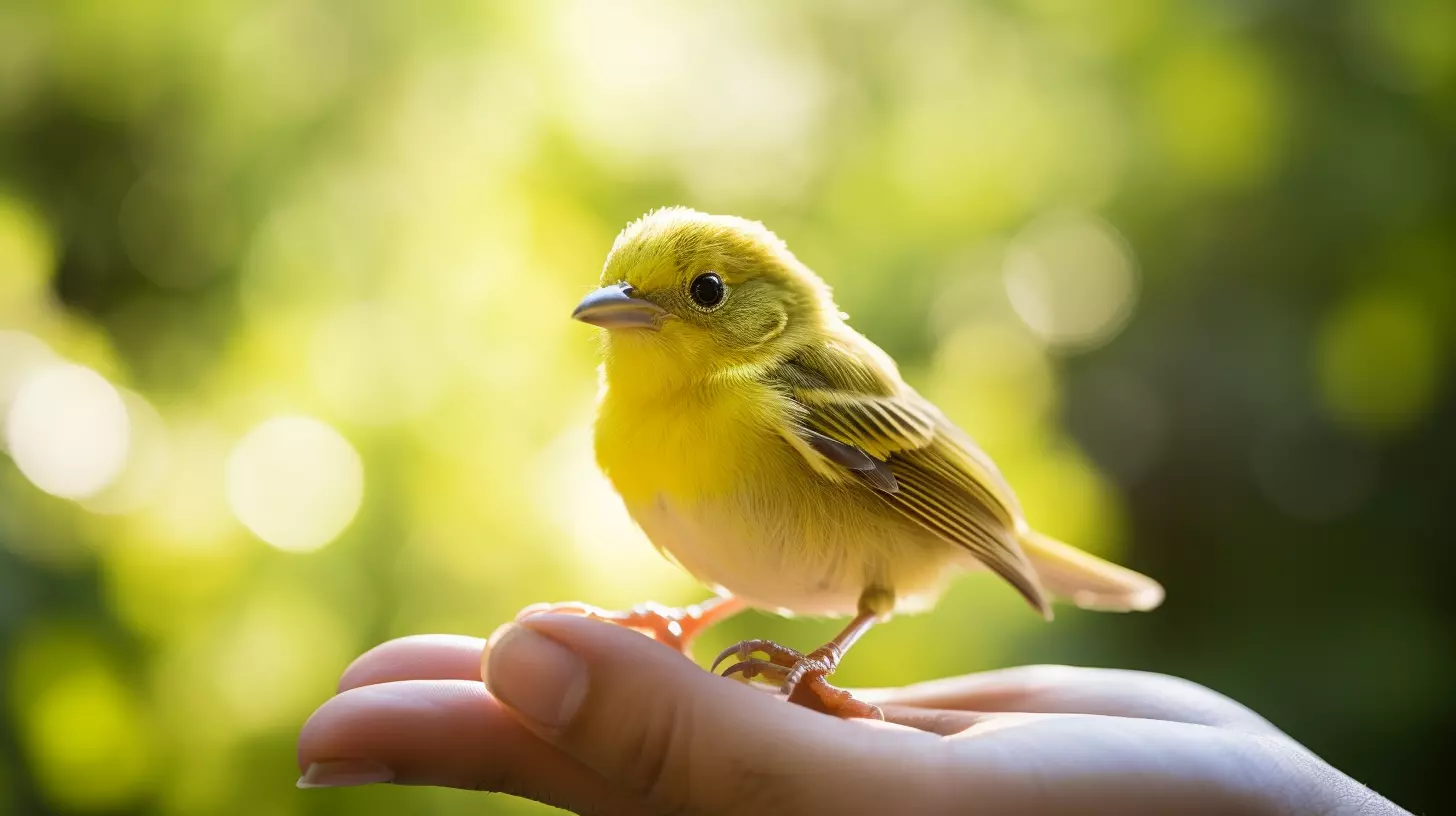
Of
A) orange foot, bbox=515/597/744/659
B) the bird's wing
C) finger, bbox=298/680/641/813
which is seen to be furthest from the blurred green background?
finger, bbox=298/680/641/813

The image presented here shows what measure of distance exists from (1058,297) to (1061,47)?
843 millimetres

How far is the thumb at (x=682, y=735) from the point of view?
145 cm

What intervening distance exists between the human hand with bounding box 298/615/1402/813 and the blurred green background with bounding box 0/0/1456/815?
0.98 metres

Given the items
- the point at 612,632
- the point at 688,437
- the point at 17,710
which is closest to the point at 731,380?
the point at 688,437

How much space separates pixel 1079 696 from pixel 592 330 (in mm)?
1484

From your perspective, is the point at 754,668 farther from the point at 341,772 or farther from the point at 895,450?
the point at 341,772

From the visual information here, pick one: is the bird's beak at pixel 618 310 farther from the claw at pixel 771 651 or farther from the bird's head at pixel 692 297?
the claw at pixel 771 651

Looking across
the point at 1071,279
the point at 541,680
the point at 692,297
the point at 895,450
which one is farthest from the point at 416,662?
the point at 1071,279

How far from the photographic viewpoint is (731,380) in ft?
6.37

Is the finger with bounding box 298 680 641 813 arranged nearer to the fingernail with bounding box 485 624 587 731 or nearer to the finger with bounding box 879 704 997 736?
the fingernail with bounding box 485 624 587 731

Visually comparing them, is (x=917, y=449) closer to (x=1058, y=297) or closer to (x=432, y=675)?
(x=432, y=675)

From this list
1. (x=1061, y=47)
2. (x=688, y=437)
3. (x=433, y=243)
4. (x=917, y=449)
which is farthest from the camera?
(x=1061, y=47)

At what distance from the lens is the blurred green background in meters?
2.57

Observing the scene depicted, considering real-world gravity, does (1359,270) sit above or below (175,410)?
above
